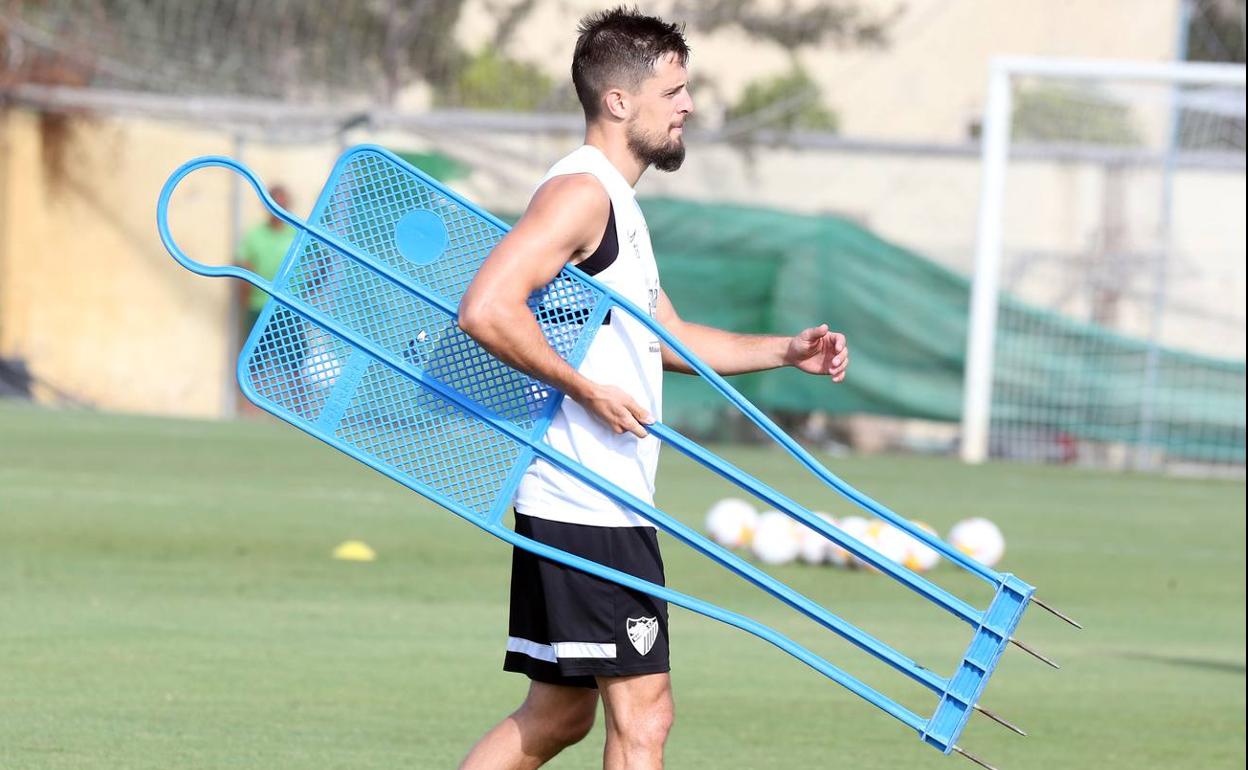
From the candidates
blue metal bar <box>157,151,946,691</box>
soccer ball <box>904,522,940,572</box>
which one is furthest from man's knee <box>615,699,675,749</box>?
soccer ball <box>904,522,940,572</box>

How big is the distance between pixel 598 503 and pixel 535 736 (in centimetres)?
59

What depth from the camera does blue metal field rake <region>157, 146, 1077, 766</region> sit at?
4.77m

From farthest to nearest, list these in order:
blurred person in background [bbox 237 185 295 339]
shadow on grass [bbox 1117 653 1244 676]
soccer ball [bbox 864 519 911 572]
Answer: blurred person in background [bbox 237 185 295 339], soccer ball [bbox 864 519 911 572], shadow on grass [bbox 1117 653 1244 676]

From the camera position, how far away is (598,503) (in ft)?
15.7

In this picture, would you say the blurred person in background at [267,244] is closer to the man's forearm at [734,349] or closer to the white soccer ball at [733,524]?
the white soccer ball at [733,524]

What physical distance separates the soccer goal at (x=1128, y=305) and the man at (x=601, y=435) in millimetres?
14864

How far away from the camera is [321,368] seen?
4.88 metres

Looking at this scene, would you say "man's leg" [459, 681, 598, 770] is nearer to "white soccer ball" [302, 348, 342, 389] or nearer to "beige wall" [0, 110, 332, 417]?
"white soccer ball" [302, 348, 342, 389]

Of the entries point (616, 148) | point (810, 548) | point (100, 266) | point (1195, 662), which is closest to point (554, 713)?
point (616, 148)

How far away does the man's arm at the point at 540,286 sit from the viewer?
4.51 metres

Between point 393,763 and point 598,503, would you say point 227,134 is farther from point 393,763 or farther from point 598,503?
point 598,503

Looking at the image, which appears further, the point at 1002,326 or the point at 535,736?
the point at 1002,326

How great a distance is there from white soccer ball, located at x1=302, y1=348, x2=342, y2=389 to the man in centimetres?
48

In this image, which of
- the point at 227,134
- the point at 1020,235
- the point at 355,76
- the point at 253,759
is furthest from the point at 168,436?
the point at 253,759
